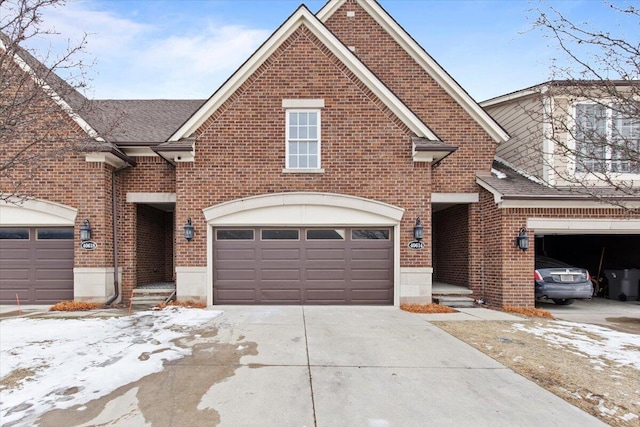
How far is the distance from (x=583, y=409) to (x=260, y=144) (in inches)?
346

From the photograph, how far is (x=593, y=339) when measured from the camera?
7.50 meters

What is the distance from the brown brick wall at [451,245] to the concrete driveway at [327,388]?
566cm

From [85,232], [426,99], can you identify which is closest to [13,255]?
[85,232]

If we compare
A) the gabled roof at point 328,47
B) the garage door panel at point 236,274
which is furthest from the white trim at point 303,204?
the gabled roof at point 328,47

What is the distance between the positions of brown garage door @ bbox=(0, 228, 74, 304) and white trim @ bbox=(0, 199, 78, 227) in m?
0.33

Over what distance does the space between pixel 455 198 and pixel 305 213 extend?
4926 mm

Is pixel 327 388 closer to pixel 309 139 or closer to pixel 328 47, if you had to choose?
pixel 309 139

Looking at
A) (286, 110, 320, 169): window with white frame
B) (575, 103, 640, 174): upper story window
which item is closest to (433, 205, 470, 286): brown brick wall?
Answer: (286, 110, 320, 169): window with white frame

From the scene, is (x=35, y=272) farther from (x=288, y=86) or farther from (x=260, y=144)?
(x=288, y=86)

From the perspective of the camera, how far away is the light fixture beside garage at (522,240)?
10281 mm

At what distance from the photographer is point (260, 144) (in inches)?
409

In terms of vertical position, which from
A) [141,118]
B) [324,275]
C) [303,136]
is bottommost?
[324,275]

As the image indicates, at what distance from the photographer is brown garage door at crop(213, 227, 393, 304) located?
10414 mm

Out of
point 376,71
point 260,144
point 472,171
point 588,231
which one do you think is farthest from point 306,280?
point 588,231
